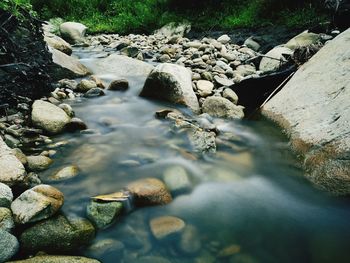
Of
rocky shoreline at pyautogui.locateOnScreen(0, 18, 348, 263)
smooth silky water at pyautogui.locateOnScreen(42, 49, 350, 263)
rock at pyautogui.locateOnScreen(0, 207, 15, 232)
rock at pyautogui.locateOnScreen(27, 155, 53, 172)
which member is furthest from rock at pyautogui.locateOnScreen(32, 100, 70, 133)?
rock at pyautogui.locateOnScreen(0, 207, 15, 232)

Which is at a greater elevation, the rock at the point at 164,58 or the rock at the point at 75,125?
A: the rock at the point at 164,58

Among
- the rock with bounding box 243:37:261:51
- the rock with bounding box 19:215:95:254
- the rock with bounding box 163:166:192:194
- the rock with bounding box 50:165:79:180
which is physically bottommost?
the rock with bounding box 163:166:192:194

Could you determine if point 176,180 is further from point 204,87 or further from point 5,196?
point 204,87

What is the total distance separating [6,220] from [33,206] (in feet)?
0.62

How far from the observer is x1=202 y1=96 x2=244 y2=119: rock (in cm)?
483

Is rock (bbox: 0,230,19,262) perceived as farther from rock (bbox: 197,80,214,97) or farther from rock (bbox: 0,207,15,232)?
rock (bbox: 197,80,214,97)

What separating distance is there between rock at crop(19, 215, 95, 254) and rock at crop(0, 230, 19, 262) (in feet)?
0.20

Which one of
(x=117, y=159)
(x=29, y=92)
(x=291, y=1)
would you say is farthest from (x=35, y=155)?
(x=291, y=1)

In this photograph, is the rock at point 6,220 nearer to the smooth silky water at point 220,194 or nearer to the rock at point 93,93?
the smooth silky water at point 220,194

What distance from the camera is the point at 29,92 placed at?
450cm

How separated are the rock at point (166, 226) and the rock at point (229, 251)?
378 millimetres

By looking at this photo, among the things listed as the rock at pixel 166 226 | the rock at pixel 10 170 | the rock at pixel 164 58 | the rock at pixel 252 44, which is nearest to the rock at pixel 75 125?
the rock at pixel 10 170

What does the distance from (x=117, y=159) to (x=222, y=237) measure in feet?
5.11

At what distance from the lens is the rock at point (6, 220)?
214 cm
